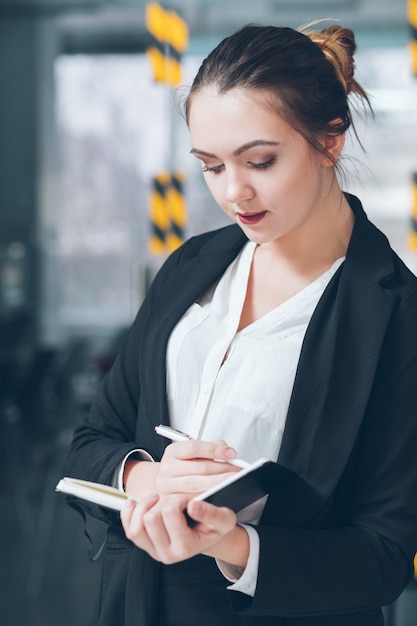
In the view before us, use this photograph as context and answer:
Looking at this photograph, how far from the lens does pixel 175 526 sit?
103 cm

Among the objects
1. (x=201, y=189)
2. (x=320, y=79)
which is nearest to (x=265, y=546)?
(x=320, y=79)

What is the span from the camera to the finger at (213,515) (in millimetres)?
1016

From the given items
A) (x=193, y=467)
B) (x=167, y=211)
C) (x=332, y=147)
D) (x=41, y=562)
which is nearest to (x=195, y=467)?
(x=193, y=467)

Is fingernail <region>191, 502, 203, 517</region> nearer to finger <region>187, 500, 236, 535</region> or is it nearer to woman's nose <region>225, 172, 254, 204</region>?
finger <region>187, 500, 236, 535</region>

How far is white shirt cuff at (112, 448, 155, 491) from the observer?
1247 millimetres

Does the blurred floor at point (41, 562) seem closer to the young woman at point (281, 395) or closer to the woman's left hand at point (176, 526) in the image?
the young woman at point (281, 395)

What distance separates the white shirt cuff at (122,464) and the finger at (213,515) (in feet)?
0.77

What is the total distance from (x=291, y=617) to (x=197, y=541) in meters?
0.22

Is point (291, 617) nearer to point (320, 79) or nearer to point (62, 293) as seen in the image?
point (320, 79)

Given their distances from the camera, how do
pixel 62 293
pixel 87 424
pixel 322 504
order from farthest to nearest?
pixel 62 293 → pixel 87 424 → pixel 322 504

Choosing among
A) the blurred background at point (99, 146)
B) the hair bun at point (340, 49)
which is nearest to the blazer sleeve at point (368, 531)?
the hair bun at point (340, 49)

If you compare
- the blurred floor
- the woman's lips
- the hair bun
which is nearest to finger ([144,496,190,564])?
the woman's lips

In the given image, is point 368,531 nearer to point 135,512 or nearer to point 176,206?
point 135,512

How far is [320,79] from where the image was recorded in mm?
1198
